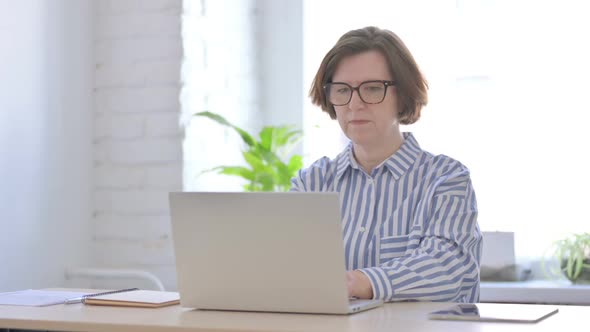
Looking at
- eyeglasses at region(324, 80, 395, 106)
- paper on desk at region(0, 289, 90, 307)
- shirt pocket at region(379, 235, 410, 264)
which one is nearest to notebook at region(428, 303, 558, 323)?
shirt pocket at region(379, 235, 410, 264)

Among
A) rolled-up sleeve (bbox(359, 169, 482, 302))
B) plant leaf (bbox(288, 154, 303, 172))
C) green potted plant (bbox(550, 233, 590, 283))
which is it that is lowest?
green potted plant (bbox(550, 233, 590, 283))

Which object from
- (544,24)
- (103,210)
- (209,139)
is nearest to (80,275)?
(103,210)

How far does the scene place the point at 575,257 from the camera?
294 centimetres

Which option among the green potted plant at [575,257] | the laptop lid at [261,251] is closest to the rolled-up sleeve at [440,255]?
the laptop lid at [261,251]

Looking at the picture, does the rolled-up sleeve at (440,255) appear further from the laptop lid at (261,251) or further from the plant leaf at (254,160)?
the plant leaf at (254,160)

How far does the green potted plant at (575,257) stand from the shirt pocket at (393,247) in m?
1.03

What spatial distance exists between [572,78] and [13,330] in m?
2.06

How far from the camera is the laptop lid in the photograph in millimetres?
1600

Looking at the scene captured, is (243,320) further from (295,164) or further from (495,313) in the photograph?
(295,164)

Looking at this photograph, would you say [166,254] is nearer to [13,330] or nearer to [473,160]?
[473,160]

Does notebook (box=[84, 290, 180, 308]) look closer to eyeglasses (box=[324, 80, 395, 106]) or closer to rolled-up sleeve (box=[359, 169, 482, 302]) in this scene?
rolled-up sleeve (box=[359, 169, 482, 302])

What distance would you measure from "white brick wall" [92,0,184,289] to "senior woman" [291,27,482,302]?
806mm

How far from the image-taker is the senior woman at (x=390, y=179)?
78.7 inches

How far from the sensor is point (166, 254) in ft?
10.0
